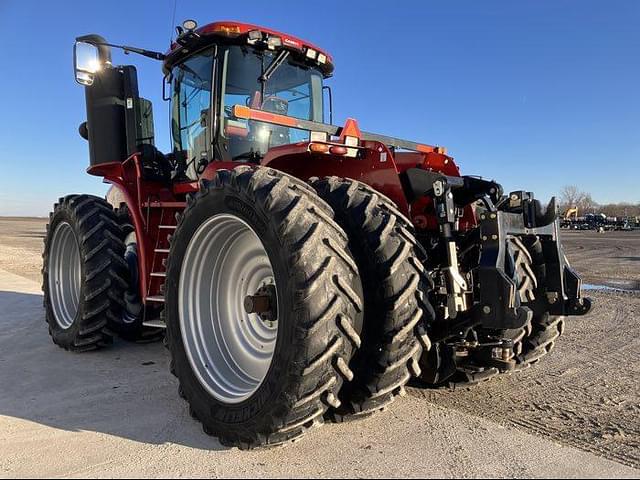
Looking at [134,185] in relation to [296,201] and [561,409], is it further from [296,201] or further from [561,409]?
[561,409]

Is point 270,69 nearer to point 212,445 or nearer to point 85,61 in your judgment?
point 85,61

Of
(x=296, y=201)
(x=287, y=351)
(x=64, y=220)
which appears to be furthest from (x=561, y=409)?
(x=64, y=220)

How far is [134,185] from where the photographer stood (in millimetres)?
5176

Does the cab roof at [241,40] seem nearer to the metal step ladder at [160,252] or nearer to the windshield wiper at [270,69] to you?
the windshield wiper at [270,69]

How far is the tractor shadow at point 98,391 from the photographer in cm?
311

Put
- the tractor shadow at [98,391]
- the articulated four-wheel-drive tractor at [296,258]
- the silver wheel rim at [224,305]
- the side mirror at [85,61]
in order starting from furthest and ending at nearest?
the side mirror at [85,61] < the silver wheel rim at [224,305] < the tractor shadow at [98,391] < the articulated four-wheel-drive tractor at [296,258]

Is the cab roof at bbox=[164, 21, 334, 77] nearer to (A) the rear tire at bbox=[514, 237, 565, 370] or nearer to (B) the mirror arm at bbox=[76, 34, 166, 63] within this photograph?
(B) the mirror arm at bbox=[76, 34, 166, 63]

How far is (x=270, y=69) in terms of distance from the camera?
4434mm

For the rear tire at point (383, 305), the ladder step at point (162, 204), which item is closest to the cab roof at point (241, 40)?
the ladder step at point (162, 204)

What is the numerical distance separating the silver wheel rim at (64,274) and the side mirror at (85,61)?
1.65 meters

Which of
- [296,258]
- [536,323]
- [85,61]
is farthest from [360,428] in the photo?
[85,61]

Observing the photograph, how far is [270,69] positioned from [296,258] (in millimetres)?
2552

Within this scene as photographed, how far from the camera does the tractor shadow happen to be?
311 cm

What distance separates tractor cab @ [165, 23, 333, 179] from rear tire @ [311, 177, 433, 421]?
6.27ft
